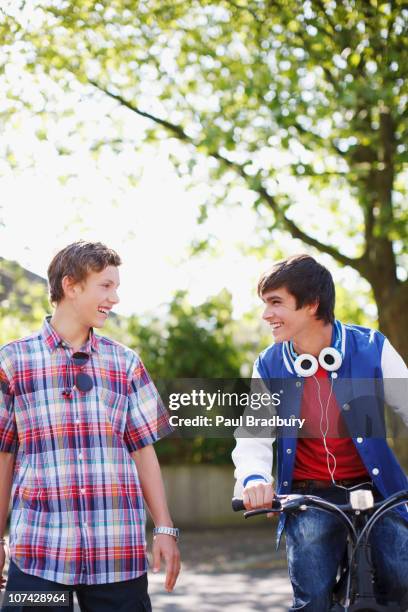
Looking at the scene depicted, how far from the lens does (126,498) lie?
11.6ft

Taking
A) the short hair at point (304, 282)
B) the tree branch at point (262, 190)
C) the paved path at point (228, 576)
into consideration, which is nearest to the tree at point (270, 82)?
the tree branch at point (262, 190)

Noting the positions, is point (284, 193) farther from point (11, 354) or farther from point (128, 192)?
point (11, 354)

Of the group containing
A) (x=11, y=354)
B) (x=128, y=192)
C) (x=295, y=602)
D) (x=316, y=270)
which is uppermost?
(x=128, y=192)

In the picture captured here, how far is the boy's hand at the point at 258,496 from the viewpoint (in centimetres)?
329

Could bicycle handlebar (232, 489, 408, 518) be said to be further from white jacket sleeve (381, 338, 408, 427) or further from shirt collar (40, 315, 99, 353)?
shirt collar (40, 315, 99, 353)

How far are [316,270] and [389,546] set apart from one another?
1057mm

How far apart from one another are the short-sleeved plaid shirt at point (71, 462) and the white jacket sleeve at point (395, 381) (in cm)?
92

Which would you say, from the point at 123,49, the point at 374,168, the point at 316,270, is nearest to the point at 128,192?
the point at 123,49

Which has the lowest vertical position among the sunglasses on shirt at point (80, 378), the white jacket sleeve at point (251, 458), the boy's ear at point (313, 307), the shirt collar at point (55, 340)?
the white jacket sleeve at point (251, 458)

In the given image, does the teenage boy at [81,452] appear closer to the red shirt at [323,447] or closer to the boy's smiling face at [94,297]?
the boy's smiling face at [94,297]

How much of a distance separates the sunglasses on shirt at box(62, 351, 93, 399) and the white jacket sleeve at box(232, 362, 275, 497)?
59 centimetres

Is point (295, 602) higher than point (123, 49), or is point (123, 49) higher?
point (123, 49)

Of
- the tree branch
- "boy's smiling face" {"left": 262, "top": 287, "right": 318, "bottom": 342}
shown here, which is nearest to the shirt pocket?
"boy's smiling face" {"left": 262, "top": 287, "right": 318, "bottom": 342}

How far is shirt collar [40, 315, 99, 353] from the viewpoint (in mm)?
3680
